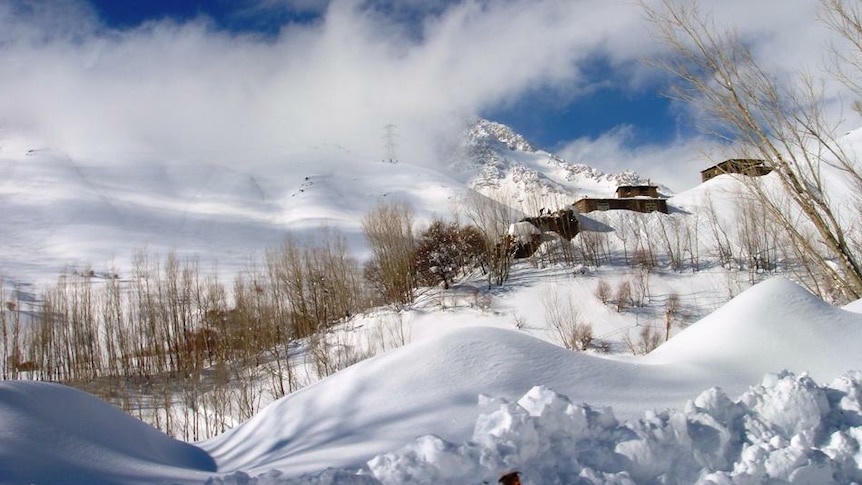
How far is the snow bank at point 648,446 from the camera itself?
262cm

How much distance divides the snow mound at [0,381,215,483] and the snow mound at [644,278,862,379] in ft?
9.81

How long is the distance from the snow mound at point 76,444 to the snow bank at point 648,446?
0.53 metres

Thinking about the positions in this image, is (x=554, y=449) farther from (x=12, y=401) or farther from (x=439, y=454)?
(x=12, y=401)

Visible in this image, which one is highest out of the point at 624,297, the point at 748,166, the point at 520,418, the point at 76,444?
the point at 748,166

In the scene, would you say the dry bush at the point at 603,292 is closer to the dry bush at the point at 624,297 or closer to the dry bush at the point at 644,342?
the dry bush at the point at 624,297

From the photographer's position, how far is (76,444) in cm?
279

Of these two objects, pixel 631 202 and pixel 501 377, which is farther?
pixel 631 202

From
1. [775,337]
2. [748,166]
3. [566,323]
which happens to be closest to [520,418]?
[775,337]

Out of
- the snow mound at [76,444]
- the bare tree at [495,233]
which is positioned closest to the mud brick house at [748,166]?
the snow mound at [76,444]

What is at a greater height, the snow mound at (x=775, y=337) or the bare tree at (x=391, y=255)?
the bare tree at (x=391, y=255)

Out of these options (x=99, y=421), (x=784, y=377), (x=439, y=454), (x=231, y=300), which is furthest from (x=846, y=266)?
(x=231, y=300)

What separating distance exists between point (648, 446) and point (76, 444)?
257 centimetres

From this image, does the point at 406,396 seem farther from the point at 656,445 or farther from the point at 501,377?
the point at 656,445

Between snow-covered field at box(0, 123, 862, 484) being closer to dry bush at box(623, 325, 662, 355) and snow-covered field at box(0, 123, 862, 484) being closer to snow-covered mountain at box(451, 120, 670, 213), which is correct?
dry bush at box(623, 325, 662, 355)
